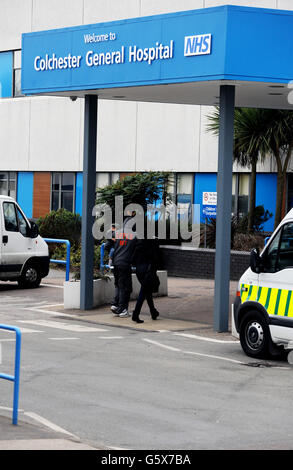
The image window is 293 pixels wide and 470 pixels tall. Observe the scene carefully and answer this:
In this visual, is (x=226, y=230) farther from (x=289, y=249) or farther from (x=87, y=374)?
(x=87, y=374)

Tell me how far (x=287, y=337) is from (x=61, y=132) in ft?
80.5

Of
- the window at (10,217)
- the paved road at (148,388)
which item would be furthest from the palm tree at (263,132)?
the paved road at (148,388)

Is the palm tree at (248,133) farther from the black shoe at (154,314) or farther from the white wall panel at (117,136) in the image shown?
the black shoe at (154,314)

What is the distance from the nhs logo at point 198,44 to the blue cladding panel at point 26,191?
2279cm

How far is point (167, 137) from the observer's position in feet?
103

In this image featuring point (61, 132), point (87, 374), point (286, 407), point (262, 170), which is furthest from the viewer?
point (61, 132)

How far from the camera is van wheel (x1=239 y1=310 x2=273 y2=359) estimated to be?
12844 mm

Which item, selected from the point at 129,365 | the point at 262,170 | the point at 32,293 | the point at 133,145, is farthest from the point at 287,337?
the point at 133,145

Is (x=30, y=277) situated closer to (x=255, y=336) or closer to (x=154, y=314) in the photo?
(x=154, y=314)

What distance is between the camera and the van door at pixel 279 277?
489 inches

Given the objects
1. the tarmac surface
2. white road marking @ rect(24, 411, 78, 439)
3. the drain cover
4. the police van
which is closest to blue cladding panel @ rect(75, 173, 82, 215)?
the tarmac surface

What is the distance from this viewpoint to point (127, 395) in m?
10.4

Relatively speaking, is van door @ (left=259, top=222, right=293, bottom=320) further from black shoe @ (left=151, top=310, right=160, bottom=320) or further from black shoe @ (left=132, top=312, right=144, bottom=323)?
black shoe @ (left=151, top=310, right=160, bottom=320)

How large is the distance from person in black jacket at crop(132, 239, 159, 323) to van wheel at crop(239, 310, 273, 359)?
327 cm
